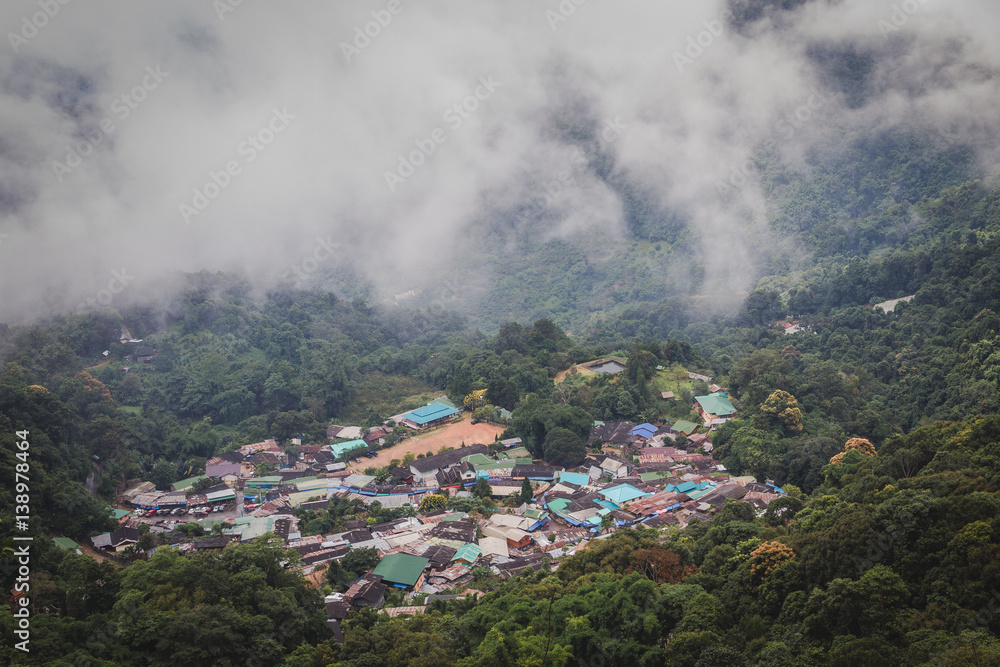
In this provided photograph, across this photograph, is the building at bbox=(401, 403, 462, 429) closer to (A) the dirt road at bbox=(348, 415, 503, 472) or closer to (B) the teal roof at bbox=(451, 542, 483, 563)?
(A) the dirt road at bbox=(348, 415, 503, 472)

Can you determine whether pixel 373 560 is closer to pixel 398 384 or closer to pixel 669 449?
pixel 669 449

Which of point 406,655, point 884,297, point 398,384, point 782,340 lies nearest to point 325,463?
point 398,384

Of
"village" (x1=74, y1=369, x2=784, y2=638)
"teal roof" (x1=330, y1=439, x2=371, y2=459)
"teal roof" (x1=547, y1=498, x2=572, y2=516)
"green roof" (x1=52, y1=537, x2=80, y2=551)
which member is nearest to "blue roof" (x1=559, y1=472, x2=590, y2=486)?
"village" (x1=74, y1=369, x2=784, y2=638)

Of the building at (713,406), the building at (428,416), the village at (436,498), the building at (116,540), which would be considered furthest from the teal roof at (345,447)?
the building at (713,406)

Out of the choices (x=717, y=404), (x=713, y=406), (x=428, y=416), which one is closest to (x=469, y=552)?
(x=428, y=416)

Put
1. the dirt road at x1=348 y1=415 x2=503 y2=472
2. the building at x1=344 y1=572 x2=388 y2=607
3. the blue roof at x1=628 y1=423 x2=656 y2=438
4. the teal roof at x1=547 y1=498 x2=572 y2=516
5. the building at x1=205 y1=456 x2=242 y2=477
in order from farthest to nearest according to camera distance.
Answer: the dirt road at x1=348 y1=415 x2=503 y2=472, the blue roof at x1=628 y1=423 x2=656 y2=438, the building at x1=205 y1=456 x2=242 y2=477, the teal roof at x1=547 y1=498 x2=572 y2=516, the building at x1=344 y1=572 x2=388 y2=607
